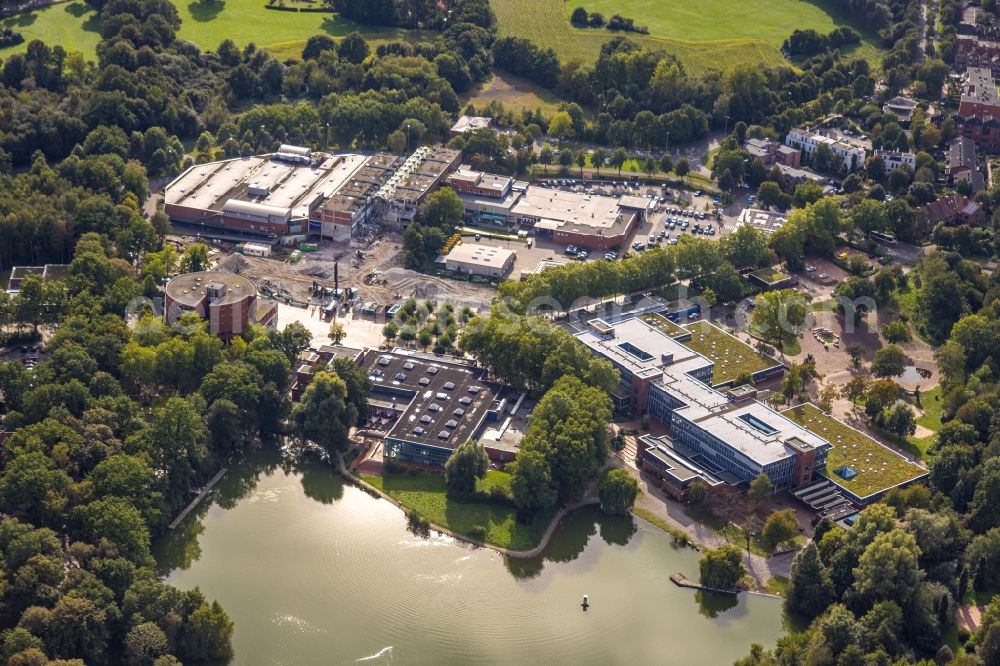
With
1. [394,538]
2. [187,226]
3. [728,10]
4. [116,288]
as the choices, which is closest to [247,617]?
[394,538]

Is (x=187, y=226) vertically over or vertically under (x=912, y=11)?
under

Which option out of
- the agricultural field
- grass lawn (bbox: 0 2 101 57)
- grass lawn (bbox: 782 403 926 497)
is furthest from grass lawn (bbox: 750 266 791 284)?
grass lawn (bbox: 0 2 101 57)

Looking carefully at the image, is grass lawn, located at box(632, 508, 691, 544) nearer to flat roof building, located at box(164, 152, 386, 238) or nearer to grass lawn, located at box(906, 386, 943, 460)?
grass lawn, located at box(906, 386, 943, 460)

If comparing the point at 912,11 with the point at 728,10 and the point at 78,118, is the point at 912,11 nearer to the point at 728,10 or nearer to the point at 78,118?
the point at 728,10

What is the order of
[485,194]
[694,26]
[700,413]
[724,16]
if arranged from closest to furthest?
[700,413]
[485,194]
[694,26]
[724,16]

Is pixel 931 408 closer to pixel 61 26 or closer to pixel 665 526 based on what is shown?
pixel 665 526

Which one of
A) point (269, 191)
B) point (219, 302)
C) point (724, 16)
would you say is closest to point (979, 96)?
point (724, 16)
